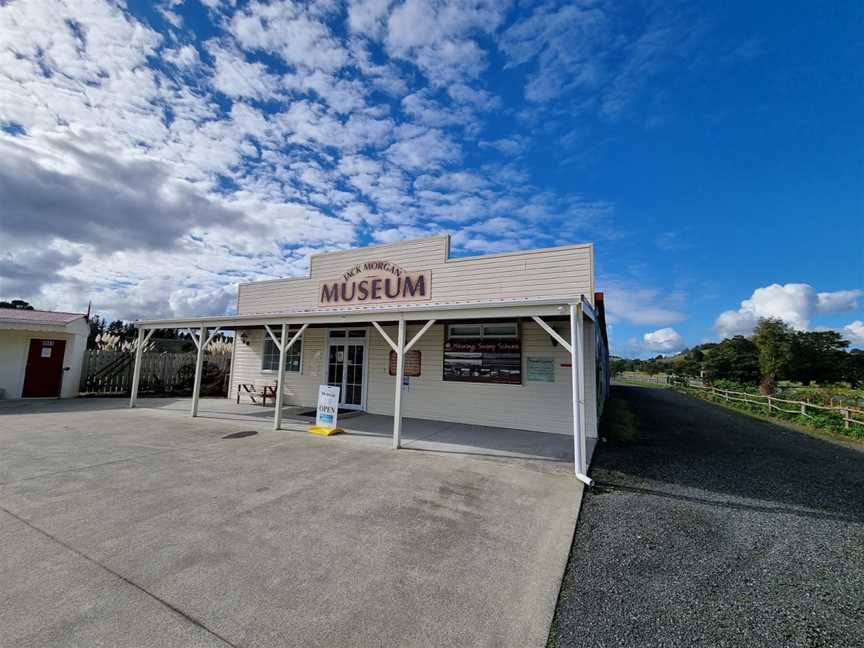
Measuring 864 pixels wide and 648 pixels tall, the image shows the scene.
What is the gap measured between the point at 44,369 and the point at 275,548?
14.4 meters

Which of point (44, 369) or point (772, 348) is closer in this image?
point (44, 369)

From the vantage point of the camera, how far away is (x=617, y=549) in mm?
3305

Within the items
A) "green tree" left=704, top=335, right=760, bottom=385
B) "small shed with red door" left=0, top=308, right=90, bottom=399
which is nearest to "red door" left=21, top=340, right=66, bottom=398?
"small shed with red door" left=0, top=308, right=90, bottom=399

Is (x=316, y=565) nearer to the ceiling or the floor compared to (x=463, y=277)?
nearer to the floor

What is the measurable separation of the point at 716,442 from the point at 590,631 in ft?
27.0

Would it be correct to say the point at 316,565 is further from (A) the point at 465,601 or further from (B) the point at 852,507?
(B) the point at 852,507

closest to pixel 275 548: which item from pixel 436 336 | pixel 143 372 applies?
pixel 436 336

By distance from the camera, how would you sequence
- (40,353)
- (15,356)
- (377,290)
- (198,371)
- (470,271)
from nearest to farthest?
(198,371)
(470,271)
(377,290)
(15,356)
(40,353)

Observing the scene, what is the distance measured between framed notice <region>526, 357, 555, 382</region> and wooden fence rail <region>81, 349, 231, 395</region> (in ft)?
40.9

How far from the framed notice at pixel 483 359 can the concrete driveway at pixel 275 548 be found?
3099 millimetres

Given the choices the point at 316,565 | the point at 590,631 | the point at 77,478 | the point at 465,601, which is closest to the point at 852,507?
the point at 590,631

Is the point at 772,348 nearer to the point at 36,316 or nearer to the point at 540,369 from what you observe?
the point at 540,369

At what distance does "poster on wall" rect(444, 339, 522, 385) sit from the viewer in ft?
27.9

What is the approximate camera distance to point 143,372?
13.9m
